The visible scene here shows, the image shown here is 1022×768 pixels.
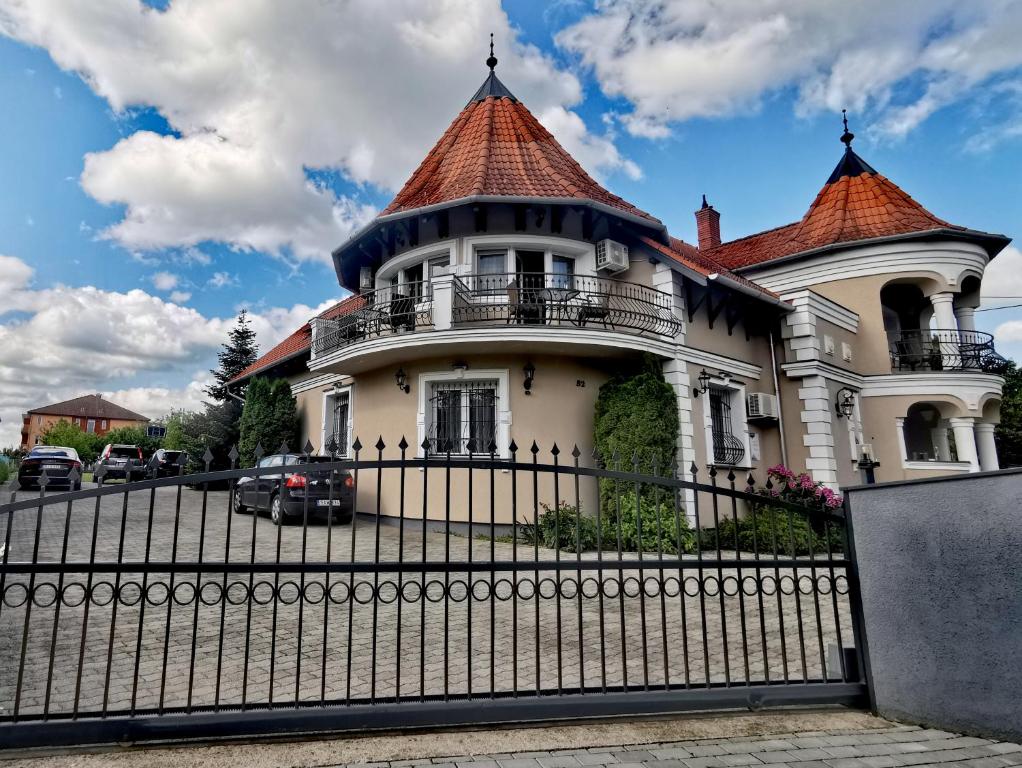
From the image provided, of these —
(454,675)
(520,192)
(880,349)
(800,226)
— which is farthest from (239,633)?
(800,226)

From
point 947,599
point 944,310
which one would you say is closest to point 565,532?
point 947,599

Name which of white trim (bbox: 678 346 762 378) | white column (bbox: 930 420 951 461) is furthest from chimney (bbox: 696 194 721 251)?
white column (bbox: 930 420 951 461)

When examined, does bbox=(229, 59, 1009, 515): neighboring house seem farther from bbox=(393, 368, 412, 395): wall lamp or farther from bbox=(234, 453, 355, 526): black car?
bbox=(234, 453, 355, 526): black car

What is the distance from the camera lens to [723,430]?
40.3 feet

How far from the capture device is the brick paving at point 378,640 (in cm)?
295

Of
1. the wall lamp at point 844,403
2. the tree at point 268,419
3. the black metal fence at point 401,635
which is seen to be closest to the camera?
the black metal fence at point 401,635

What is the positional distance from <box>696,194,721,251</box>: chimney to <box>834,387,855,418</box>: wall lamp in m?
7.99

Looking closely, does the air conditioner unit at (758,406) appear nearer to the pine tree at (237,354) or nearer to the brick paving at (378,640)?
the brick paving at (378,640)

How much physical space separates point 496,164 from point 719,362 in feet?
20.9

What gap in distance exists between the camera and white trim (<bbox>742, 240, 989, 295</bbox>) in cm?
1462

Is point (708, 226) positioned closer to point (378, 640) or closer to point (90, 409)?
point (378, 640)

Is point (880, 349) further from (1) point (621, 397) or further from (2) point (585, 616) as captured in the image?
(2) point (585, 616)

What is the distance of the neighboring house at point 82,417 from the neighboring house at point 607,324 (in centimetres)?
8172

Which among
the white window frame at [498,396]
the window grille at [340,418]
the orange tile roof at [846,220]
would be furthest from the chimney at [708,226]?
the window grille at [340,418]
